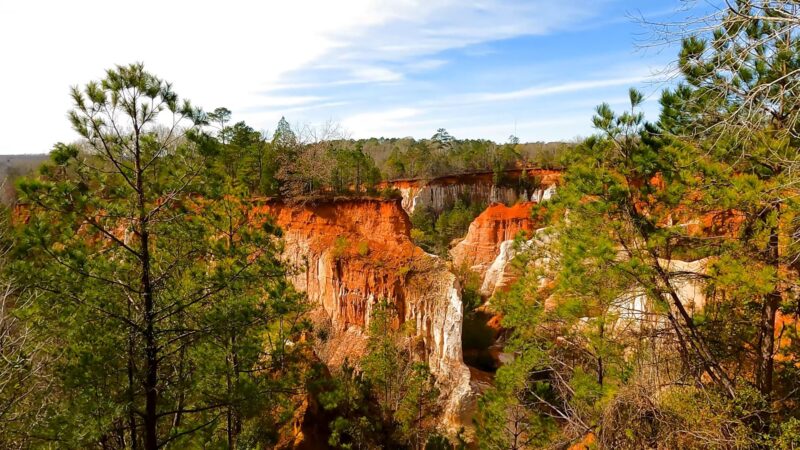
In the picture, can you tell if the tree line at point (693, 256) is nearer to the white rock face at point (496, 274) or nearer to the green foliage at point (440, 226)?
the white rock face at point (496, 274)

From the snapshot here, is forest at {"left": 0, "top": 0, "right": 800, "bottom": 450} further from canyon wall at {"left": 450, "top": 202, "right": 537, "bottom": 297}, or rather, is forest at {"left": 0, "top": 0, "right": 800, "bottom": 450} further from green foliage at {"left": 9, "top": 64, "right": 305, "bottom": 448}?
canyon wall at {"left": 450, "top": 202, "right": 537, "bottom": 297}

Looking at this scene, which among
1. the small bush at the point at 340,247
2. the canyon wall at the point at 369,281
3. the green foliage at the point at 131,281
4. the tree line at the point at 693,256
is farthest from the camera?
the small bush at the point at 340,247

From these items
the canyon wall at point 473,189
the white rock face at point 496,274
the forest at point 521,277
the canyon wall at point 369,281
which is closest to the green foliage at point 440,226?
the canyon wall at point 473,189

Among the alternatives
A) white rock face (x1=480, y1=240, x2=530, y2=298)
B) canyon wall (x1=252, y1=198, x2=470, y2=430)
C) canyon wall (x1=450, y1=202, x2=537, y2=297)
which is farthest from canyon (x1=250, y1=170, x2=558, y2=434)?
canyon wall (x1=450, y1=202, x2=537, y2=297)

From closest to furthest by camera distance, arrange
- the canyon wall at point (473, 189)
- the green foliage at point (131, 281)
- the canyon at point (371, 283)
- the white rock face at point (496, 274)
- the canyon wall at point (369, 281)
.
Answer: the green foliage at point (131, 281) < the canyon at point (371, 283) < the canyon wall at point (369, 281) < the white rock face at point (496, 274) < the canyon wall at point (473, 189)

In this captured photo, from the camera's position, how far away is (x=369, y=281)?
20734mm

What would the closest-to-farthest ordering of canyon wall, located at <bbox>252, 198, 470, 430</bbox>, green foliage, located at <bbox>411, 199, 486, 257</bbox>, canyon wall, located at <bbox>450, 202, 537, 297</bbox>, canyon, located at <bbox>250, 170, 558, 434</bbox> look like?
canyon, located at <bbox>250, 170, 558, 434</bbox> → canyon wall, located at <bbox>252, 198, 470, 430</bbox> → canyon wall, located at <bbox>450, 202, 537, 297</bbox> → green foliage, located at <bbox>411, 199, 486, 257</bbox>

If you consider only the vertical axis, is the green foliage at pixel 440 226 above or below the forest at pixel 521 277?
below

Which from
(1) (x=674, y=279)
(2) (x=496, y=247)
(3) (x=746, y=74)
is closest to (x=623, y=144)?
(3) (x=746, y=74)

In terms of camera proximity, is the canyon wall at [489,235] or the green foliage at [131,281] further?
the canyon wall at [489,235]

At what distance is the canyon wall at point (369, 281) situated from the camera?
60.7 ft

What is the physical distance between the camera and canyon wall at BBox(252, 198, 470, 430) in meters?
18.5

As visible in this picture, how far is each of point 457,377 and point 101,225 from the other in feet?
47.6

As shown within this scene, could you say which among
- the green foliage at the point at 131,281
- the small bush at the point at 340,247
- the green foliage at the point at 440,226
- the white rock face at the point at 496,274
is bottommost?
the white rock face at the point at 496,274
